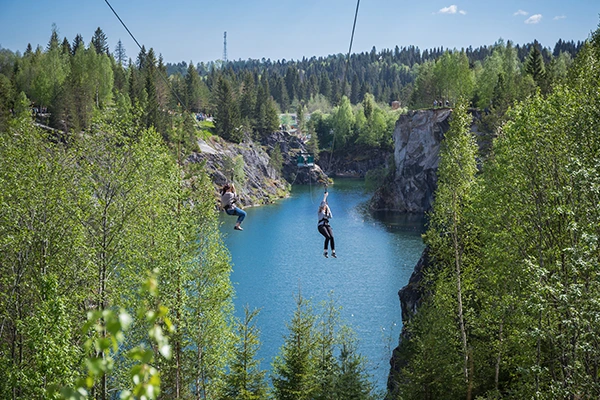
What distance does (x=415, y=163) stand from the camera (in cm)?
8175

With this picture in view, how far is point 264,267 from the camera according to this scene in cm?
5128

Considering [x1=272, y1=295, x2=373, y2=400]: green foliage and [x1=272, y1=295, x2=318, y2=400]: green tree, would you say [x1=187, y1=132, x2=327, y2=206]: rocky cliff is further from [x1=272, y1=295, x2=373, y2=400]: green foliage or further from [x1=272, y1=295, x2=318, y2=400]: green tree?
[x1=272, y1=295, x2=318, y2=400]: green tree

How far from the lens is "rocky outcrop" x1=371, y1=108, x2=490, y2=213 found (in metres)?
76.1

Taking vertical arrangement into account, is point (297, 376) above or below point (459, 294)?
below

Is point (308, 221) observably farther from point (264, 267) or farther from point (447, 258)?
point (447, 258)

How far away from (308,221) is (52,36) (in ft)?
224

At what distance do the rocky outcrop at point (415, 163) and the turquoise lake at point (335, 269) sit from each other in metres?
3.72

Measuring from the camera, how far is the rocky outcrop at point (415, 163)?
250ft

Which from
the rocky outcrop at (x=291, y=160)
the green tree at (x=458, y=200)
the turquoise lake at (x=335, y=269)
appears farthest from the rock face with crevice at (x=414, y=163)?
the green tree at (x=458, y=200)

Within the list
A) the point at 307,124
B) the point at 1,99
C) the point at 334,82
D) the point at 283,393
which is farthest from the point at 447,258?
the point at 334,82

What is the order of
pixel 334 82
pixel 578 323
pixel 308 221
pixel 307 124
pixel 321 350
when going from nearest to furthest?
pixel 578 323 → pixel 321 350 → pixel 308 221 → pixel 307 124 → pixel 334 82

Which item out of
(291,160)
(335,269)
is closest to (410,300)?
(335,269)

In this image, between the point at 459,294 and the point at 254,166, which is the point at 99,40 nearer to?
the point at 254,166

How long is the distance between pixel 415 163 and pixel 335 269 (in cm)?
3583
